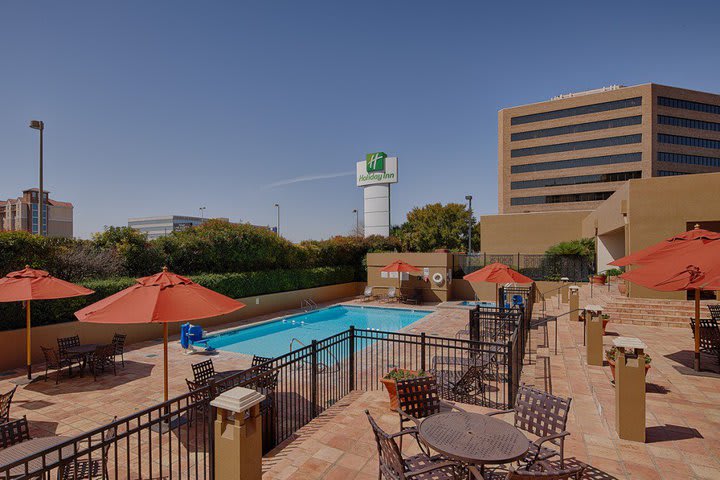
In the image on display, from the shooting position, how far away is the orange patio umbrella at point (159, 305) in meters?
5.30

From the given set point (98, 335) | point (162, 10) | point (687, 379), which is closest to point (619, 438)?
point (687, 379)

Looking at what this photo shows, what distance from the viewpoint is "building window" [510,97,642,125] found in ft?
154

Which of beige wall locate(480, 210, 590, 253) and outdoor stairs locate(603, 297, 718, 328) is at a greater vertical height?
beige wall locate(480, 210, 590, 253)

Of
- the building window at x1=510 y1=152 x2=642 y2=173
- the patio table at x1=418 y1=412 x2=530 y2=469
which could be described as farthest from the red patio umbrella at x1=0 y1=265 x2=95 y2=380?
the building window at x1=510 y1=152 x2=642 y2=173

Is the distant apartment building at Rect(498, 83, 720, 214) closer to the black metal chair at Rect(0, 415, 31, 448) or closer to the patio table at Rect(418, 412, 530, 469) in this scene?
the patio table at Rect(418, 412, 530, 469)

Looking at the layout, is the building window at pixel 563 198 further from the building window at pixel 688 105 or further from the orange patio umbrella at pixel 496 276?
the orange patio umbrella at pixel 496 276

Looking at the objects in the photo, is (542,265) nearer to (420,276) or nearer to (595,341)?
(420,276)

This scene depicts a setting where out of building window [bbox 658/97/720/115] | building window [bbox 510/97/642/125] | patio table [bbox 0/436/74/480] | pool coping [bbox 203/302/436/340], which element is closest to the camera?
patio table [bbox 0/436/74/480]

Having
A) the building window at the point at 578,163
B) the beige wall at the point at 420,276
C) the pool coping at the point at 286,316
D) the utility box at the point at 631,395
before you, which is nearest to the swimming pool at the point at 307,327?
the pool coping at the point at 286,316

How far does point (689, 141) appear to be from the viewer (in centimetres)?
4912

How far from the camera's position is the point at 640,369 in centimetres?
458

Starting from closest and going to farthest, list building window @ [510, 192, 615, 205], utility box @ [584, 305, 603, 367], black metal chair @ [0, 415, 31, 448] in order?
black metal chair @ [0, 415, 31, 448] < utility box @ [584, 305, 603, 367] < building window @ [510, 192, 615, 205]

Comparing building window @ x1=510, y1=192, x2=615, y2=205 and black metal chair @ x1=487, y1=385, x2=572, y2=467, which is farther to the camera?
building window @ x1=510, y1=192, x2=615, y2=205

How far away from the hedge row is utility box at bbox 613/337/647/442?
23.0 feet
